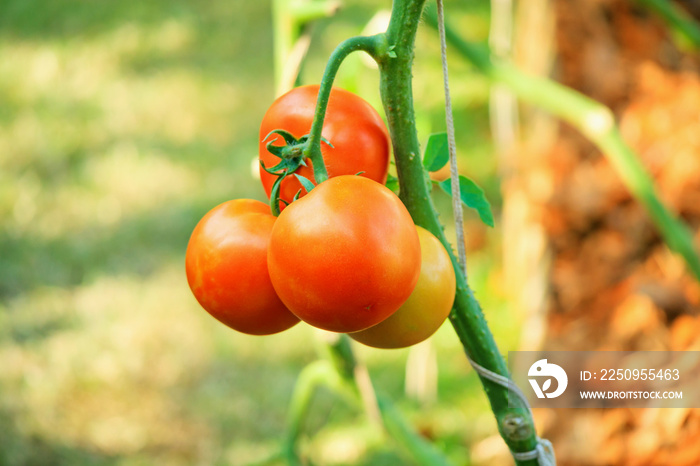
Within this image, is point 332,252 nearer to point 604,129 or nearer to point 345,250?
point 345,250

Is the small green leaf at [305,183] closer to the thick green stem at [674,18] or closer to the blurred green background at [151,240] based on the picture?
the blurred green background at [151,240]

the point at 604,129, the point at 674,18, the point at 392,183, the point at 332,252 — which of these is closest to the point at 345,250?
the point at 332,252

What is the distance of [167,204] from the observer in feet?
6.88

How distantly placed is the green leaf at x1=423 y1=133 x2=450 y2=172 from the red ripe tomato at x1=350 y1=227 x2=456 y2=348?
8cm

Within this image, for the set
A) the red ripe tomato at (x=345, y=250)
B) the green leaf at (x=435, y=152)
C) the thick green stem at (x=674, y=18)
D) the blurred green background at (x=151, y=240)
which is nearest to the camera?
the red ripe tomato at (x=345, y=250)

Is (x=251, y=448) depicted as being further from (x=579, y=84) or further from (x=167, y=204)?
(x=579, y=84)

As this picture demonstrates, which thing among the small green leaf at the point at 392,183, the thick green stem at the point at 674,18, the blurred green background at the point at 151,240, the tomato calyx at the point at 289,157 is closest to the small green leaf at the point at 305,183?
the tomato calyx at the point at 289,157

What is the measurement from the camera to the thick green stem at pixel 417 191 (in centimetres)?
41

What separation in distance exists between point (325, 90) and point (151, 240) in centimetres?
174

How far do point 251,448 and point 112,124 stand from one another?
4.36ft

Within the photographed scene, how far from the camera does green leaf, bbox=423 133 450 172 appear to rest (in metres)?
0.50

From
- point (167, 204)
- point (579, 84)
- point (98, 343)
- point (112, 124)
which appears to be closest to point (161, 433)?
point (98, 343)

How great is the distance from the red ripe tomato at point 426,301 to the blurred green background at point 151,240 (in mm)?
543

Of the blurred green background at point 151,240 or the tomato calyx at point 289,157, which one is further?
the blurred green background at point 151,240
